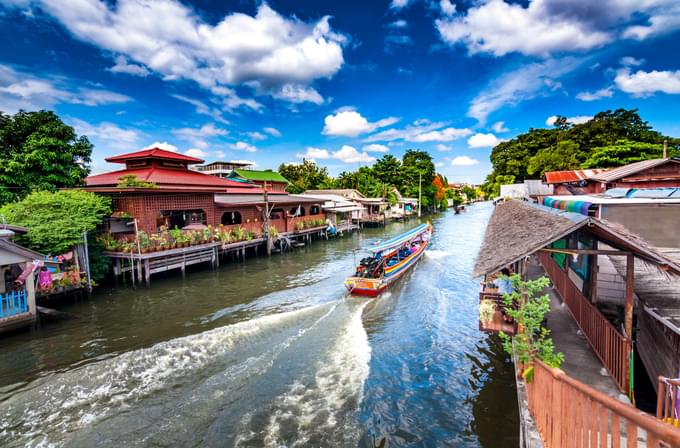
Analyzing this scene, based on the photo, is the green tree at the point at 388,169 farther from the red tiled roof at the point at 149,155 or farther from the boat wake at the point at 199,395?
the boat wake at the point at 199,395

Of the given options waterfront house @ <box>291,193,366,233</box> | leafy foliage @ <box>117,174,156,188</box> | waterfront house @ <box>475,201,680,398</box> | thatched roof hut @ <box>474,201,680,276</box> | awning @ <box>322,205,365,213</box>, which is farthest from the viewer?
waterfront house @ <box>291,193,366,233</box>

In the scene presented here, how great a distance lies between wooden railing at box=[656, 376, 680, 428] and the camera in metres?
4.32

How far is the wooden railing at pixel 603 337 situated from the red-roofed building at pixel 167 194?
1935 cm

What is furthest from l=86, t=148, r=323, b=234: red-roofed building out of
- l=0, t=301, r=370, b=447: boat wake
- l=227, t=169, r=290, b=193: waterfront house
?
l=227, t=169, r=290, b=193: waterfront house

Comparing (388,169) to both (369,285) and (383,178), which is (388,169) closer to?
(383,178)

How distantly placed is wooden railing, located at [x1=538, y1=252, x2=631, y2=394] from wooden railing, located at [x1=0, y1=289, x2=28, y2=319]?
54.3 feet

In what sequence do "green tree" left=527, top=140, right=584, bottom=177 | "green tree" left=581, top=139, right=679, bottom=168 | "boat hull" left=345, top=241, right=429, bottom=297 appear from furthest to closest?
"green tree" left=527, top=140, right=584, bottom=177, "green tree" left=581, top=139, right=679, bottom=168, "boat hull" left=345, top=241, right=429, bottom=297

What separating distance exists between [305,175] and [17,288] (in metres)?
50.7

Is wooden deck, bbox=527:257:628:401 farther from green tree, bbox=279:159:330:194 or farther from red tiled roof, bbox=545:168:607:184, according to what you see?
green tree, bbox=279:159:330:194

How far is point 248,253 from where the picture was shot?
1042 inches

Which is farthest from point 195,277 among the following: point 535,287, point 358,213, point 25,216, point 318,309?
point 358,213

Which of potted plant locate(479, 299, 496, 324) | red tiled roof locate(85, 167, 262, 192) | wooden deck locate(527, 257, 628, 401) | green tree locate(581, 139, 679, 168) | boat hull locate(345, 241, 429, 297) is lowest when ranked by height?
boat hull locate(345, 241, 429, 297)

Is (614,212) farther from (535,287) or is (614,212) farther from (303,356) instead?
(303,356)

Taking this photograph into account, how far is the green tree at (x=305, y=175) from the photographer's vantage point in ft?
199
